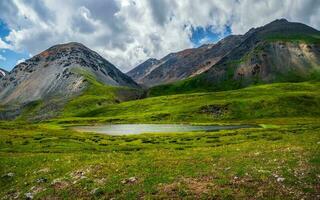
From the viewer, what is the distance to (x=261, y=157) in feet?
131

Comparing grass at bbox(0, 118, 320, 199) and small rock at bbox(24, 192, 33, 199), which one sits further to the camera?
small rock at bbox(24, 192, 33, 199)

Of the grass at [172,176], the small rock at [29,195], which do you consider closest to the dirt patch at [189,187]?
the grass at [172,176]

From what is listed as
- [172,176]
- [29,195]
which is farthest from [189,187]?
[29,195]

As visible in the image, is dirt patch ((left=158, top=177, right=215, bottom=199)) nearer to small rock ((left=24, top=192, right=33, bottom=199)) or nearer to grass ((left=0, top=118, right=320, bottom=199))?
grass ((left=0, top=118, right=320, bottom=199))

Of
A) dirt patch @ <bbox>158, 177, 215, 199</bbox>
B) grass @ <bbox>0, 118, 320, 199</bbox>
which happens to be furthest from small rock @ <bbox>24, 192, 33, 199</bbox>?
dirt patch @ <bbox>158, 177, 215, 199</bbox>

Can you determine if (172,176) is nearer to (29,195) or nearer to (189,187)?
(189,187)

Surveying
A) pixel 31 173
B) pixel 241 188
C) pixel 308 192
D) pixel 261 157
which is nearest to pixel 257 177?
pixel 241 188

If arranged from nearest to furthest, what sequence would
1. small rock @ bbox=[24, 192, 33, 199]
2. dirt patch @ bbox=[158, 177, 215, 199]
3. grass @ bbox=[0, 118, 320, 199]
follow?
grass @ bbox=[0, 118, 320, 199] < dirt patch @ bbox=[158, 177, 215, 199] < small rock @ bbox=[24, 192, 33, 199]

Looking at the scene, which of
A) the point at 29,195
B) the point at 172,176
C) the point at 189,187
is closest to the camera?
the point at 189,187

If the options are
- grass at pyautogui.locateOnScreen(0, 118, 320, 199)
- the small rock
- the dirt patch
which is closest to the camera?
grass at pyautogui.locateOnScreen(0, 118, 320, 199)

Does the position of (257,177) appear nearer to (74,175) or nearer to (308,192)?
(308,192)

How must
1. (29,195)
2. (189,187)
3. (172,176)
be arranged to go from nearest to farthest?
(189,187), (172,176), (29,195)

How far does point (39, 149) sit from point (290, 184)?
51.5 metres

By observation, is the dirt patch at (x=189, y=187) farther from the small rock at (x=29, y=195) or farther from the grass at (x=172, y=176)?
the small rock at (x=29, y=195)
